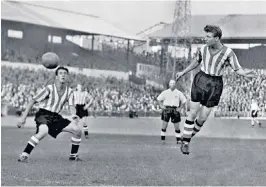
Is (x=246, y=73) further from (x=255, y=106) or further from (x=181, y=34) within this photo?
(x=255, y=106)

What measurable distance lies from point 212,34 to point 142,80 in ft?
8.51

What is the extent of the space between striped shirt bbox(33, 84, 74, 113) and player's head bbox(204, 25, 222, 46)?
207 centimetres

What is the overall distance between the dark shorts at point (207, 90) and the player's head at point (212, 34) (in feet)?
1.05

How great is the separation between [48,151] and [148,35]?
3.73 m

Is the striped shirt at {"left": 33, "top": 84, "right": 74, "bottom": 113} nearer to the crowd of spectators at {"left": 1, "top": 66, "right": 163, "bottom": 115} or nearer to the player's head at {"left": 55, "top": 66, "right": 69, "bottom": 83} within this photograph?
the player's head at {"left": 55, "top": 66, "right": 69, "bottom": 83}

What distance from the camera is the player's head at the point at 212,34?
174 inches

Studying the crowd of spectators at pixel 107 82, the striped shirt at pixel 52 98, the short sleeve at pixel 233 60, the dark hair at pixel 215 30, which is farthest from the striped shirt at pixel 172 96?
the dark hair at pixel 215 30

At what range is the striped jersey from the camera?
4.55 meters

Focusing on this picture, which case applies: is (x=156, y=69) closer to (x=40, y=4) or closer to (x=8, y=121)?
(x=40, y=4)

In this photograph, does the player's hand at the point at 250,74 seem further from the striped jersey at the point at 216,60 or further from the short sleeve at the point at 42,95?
the short sleeve at the point at 42,95

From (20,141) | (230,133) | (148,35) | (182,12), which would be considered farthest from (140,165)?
(20,141)

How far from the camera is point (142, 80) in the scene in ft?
22.9

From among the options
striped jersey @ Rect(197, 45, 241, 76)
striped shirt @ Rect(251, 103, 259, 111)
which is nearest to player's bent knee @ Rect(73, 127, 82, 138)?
striped shirt @ Rect(251, 103, 259, 111)

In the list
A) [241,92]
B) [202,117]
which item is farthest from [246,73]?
[241,92]
